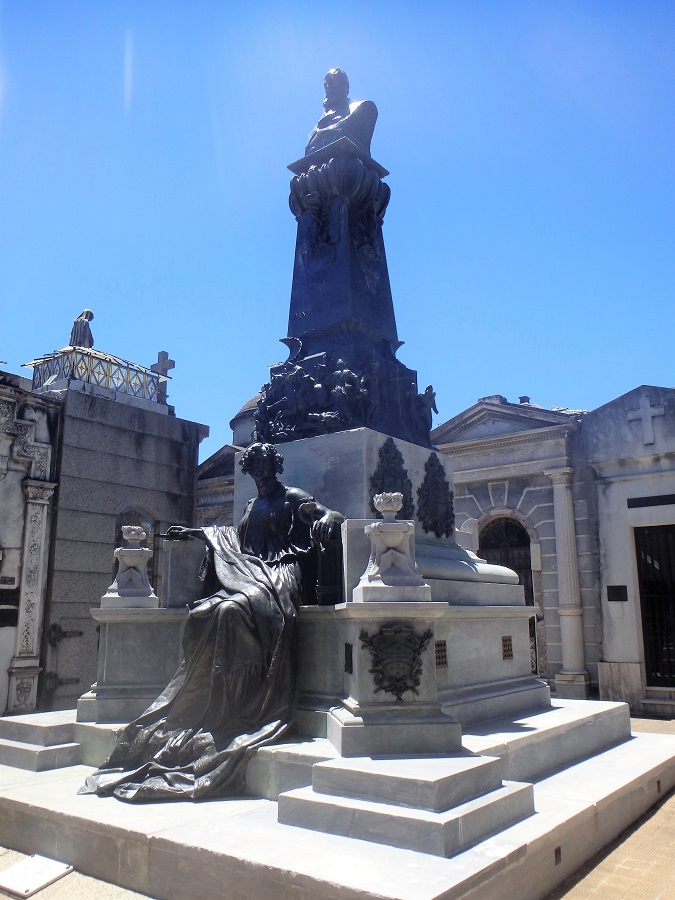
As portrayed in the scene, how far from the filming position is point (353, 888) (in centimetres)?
330

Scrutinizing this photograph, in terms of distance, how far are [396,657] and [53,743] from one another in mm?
3148

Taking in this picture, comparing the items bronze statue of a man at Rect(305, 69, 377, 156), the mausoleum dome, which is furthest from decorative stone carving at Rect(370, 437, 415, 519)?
the mausoleum dome

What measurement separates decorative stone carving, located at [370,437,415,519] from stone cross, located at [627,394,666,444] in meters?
9.23

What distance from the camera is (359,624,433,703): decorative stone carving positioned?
5.09m

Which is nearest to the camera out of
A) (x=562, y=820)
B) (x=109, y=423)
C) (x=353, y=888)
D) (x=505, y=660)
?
(x=353, y=888)

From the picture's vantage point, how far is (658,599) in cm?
1462

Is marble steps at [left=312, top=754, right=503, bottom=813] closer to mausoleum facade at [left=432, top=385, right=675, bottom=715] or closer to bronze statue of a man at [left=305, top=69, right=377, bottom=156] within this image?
bronze statue of a man at [left=305, top=69, right=377, bottom=156]

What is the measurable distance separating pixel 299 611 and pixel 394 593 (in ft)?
3.89

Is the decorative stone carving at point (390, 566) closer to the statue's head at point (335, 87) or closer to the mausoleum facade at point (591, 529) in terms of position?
the statue's head at point (335, 87)

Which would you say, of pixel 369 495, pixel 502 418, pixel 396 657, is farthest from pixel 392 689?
pixel 502 418

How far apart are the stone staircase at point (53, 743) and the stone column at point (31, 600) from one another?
24.1ft

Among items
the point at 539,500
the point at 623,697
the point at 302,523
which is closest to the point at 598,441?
the point at 539,500

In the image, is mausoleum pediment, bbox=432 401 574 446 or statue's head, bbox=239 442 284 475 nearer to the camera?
statue's head, bbox=239 442 284 475

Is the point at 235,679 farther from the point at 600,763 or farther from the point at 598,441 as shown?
the point at 598,441
